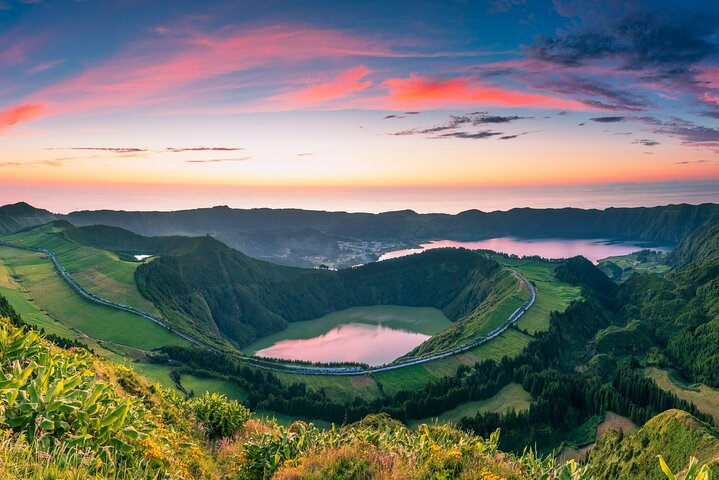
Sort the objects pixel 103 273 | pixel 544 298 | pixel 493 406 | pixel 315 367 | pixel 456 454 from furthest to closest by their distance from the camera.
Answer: pixel 544 298 < pixel 103 273 < pixel 315 367 < pixel 493 406 < pixel 456 454

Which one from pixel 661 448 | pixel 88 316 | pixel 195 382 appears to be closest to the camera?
pixel 661 448

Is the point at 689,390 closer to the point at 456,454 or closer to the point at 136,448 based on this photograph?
the point at 456,454

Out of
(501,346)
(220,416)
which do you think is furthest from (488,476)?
(501,346)

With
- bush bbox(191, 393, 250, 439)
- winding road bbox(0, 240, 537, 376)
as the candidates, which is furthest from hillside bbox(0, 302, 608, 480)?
winding road bbox(0, 240, 537, 376)

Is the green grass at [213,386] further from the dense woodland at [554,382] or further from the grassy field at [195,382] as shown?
the dense woodland at [554,382]

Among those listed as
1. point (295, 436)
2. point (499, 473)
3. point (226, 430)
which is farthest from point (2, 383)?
point (226, 430)

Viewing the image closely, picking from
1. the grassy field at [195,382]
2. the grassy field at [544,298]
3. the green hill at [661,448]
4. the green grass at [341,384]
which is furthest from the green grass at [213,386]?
the grassy field at [544,298]
